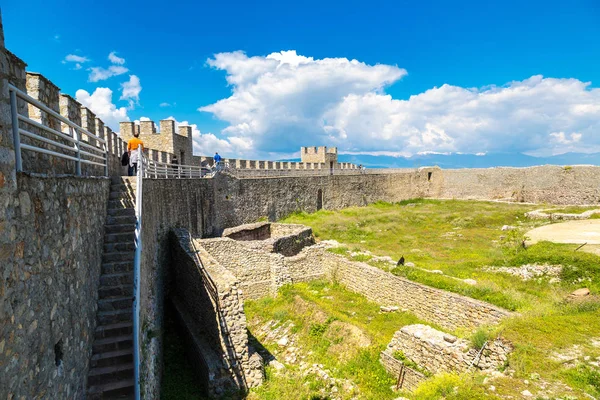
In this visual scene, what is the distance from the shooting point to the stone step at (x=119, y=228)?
6714 mm

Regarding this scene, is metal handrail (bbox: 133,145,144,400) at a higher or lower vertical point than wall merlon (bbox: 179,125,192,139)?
lower

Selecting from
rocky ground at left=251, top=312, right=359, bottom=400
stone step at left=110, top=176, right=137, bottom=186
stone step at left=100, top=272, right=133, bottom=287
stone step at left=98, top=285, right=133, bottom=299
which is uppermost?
stone step at left=110, top=176, right=137, bottom=186

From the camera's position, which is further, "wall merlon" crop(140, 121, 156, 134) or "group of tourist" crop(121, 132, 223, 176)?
"wall merlon" crop(140, 121, 156, 134)

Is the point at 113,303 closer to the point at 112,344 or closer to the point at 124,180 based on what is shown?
the point at 112,344

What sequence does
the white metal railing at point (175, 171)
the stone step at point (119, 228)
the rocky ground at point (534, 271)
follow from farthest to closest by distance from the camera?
the rocky ground at point (534, 271) < the white metal railing at point (175, 171) < the stone step at point (119, 228)

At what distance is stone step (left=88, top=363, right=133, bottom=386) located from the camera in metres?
4.89

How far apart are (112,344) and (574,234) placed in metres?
19.7

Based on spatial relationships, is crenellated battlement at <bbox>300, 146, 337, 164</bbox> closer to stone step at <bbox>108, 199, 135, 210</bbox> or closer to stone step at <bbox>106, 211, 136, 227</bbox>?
stone step at <bbox>108, 199, 135, 210</bbox>

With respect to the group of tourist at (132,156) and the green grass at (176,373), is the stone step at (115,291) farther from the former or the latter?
the group of tourist at (132,156)

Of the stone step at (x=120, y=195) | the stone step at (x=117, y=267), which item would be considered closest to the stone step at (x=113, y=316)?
the stone step at (x=117, y=267)

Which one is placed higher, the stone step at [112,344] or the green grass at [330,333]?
the stone step at [112,344]

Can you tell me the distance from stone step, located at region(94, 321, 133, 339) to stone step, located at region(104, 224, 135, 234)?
76.4 inches

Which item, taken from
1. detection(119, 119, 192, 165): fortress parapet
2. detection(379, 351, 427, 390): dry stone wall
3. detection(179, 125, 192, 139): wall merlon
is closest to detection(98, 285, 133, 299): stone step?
detection(379, 351, 427, 390): dry stone wall

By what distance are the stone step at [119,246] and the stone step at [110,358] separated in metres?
1.92
